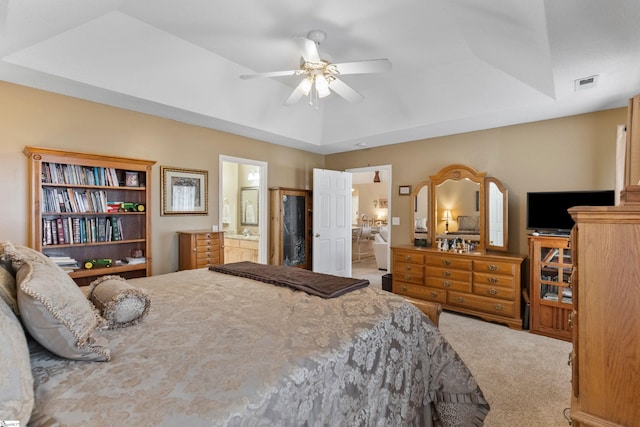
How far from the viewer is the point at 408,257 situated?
439 centimetres

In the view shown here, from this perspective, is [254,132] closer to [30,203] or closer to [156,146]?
[156,146]

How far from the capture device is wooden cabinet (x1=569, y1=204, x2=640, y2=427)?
1.30 meters

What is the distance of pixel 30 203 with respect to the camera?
287 centimetres

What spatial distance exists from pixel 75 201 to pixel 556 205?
5.12 metres

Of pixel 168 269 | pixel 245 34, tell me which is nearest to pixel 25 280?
pixel 245 34

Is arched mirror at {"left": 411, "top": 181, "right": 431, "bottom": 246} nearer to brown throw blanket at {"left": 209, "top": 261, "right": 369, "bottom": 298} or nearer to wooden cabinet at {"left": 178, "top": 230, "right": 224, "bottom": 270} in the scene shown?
brown throw blanket at {"left": 209, "top": 261, "right": 369, "bottom": 298}

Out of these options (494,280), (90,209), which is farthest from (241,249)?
(494,280)

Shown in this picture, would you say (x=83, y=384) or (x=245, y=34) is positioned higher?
(x=245, y=34)

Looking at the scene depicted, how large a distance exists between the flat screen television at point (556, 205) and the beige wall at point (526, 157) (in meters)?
0.30

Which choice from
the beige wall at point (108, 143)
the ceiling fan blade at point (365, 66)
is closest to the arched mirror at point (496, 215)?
the ceiling fan blade at point (365, 66)

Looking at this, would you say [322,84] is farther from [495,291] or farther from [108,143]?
[495,291]

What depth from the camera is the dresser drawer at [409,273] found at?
14.0ft

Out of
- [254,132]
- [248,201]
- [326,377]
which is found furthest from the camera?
[248,201]

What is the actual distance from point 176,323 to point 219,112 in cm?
297
